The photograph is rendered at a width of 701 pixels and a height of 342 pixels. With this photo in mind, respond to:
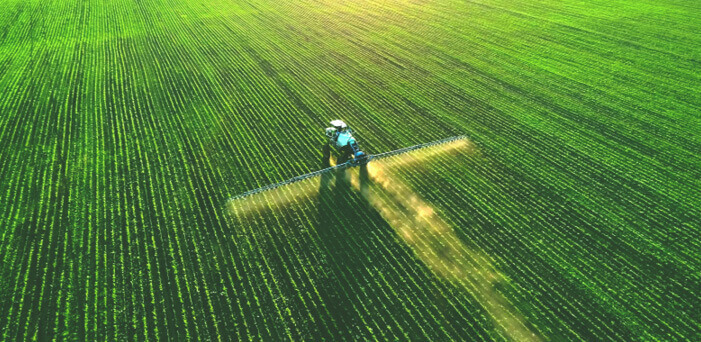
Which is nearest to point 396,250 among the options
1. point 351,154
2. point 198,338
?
point 351,154

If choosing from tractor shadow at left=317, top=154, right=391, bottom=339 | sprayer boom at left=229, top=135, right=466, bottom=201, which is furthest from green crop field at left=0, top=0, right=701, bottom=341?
sprayer boom at left=229, top=135, right=466, bottom=201

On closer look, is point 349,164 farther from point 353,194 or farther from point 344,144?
point 353,194

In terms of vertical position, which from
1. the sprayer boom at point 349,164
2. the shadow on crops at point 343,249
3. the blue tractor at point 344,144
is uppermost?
the blue tractor at point 344,144

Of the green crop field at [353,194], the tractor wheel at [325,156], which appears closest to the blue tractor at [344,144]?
the tractor wheel at [325,156]

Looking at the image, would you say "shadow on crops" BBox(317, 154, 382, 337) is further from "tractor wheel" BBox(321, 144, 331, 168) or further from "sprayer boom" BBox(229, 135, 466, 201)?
"sprayer boom" BBox(229, 135, 466, 201)

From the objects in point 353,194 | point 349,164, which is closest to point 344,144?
point 349,164

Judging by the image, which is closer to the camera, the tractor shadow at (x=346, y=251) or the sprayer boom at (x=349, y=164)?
the tractor shadow at (x=346, y=251)

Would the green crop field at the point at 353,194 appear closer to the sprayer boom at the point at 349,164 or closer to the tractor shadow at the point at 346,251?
the tractor shadow at the point at 346,251
